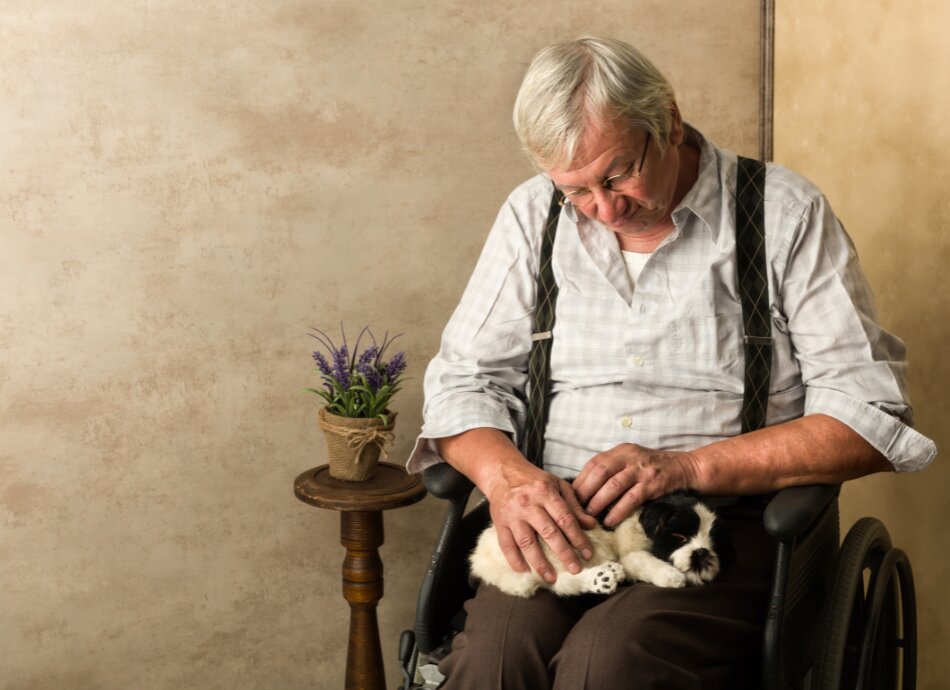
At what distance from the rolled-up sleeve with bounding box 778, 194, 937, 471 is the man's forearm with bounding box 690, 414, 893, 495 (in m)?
0.03

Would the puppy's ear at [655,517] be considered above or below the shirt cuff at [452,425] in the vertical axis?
below

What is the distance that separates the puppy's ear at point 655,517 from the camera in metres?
1.51

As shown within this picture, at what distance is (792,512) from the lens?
1.45m

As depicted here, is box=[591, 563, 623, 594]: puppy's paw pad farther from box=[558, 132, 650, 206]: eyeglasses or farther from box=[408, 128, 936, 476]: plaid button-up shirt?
box=[558, 132, 650, 206]: eyeglasses

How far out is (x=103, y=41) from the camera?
2.21 meters

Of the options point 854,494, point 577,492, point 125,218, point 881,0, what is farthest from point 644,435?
point 125,218

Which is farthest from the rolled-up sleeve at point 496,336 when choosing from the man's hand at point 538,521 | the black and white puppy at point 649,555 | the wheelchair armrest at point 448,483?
the black and white puppy at point 649,555

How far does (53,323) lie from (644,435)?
135cm

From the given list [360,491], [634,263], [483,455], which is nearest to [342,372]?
[360,491]

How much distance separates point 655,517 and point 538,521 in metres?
0.17

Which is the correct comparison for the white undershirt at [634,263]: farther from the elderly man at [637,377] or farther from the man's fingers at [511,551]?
the man's fingers at [511,551]

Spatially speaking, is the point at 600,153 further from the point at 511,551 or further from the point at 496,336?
the point at 511,551

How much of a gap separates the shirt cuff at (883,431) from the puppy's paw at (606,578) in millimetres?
453

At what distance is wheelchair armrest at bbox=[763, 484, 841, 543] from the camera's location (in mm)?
1435
